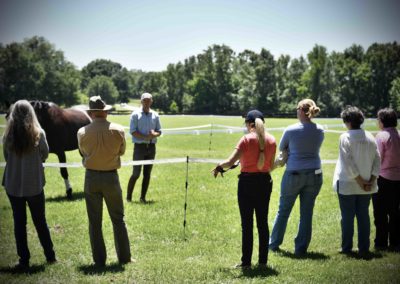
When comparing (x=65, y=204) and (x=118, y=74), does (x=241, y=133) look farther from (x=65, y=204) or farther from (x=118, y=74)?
(x=118, y=74)

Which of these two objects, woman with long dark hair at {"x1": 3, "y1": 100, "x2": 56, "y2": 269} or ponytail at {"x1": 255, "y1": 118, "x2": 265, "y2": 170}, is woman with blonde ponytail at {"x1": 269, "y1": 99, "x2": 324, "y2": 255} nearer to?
ponytail at {"x1": 255, "y1": 118, "x2": 265, "y2": 170}

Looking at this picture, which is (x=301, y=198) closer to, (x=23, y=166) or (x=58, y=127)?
(x=23, y=166)

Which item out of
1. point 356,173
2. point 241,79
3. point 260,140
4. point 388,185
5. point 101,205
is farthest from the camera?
point 241,79

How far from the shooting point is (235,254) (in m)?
6.48

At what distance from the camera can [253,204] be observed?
5.58 meters

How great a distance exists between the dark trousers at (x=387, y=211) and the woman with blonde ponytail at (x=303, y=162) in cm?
126

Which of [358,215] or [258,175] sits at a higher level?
[258,175]

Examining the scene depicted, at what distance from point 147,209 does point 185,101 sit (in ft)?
266

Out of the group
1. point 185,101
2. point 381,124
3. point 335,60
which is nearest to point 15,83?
point 185,101

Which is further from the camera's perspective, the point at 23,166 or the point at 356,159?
the point at 356,159

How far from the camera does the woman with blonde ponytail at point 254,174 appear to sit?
5.42m

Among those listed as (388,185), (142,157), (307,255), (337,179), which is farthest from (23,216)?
(388,185)

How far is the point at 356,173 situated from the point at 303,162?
826mm

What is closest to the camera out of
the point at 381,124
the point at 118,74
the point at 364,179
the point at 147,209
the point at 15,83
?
the point at 364,179
